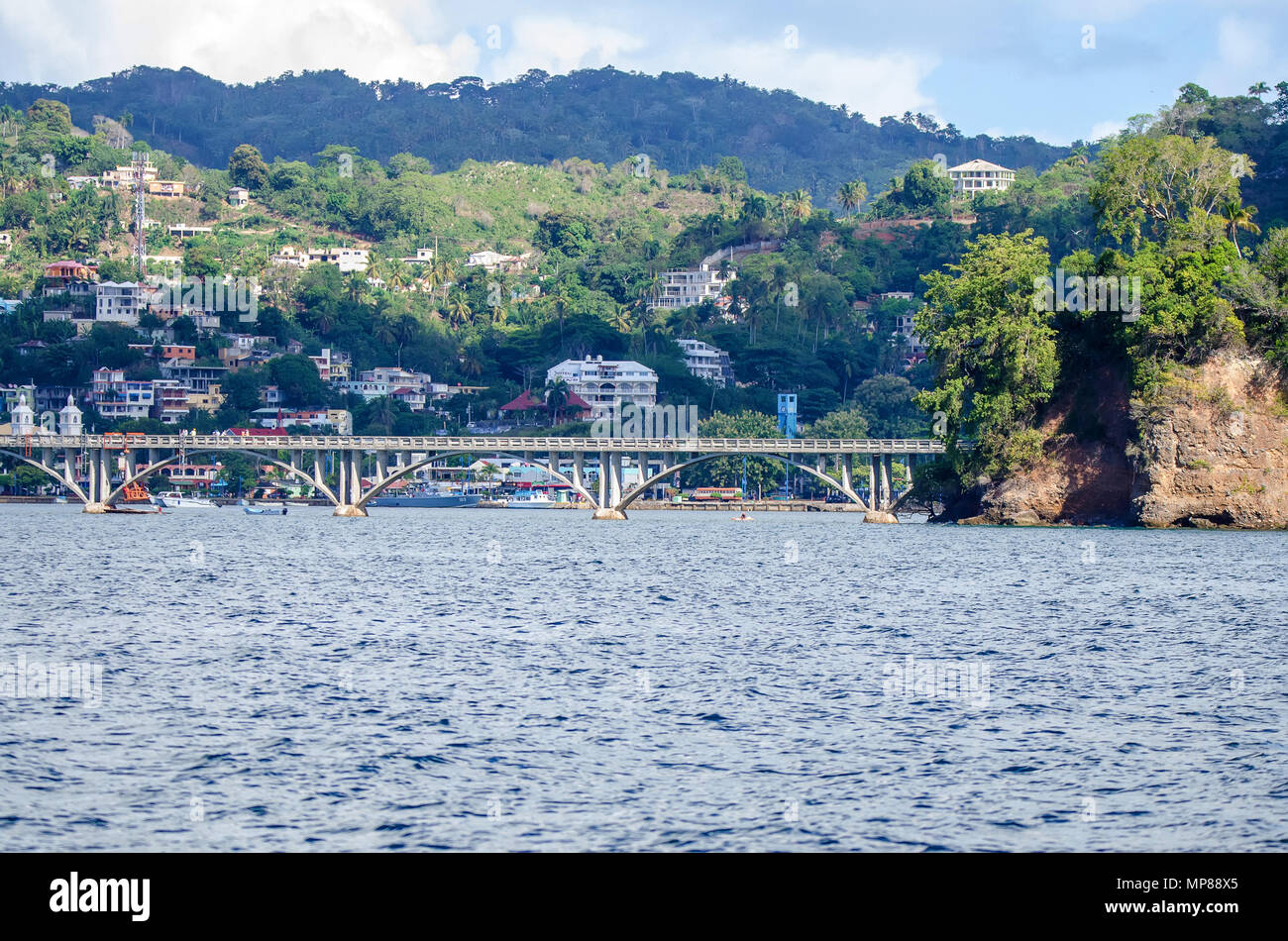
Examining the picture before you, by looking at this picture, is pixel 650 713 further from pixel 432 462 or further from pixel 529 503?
pixel 529 503

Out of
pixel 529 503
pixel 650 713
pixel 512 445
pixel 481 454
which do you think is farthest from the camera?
pixel 529 503

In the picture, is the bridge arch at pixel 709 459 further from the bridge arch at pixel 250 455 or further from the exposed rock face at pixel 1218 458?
the exposed rock face at pixel 1218 458

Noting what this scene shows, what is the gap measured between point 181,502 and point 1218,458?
373ft

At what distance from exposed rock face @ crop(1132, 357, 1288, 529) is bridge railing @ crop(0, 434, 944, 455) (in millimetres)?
26371

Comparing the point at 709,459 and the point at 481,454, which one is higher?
the point at 481,454

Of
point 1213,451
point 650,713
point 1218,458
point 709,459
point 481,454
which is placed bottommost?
point 650,713

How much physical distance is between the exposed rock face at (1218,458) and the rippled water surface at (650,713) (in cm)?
3321

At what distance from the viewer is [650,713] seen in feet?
105

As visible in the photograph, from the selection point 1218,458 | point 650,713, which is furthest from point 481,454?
point 650,713

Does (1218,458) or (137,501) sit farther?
(137,501)

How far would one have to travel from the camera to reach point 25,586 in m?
62.2

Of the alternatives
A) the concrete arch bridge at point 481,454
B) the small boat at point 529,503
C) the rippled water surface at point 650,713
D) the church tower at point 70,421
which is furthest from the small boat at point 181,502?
the rippled water surface at point 650,713

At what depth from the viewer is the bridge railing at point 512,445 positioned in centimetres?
12850
